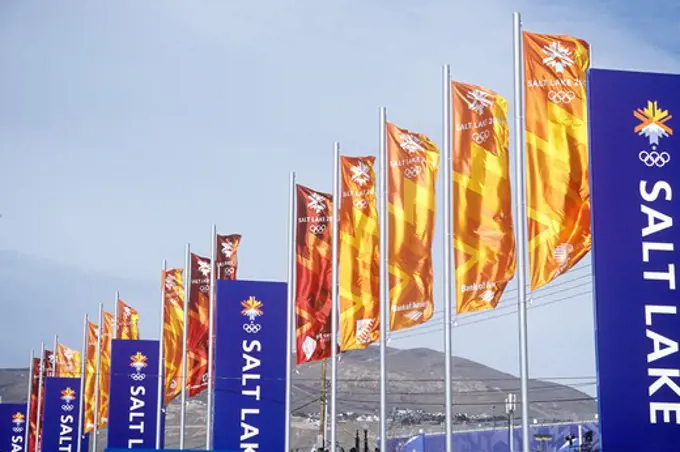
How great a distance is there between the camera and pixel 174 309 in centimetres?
4225

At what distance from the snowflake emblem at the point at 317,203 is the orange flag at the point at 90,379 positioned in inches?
975

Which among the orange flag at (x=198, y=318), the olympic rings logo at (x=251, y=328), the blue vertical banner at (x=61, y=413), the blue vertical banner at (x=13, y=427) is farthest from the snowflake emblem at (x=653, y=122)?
the blue vertical banner at (x=13, y=427)

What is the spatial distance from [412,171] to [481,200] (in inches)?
116

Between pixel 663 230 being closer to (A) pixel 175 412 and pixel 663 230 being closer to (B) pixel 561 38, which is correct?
(B) pixel 561 38

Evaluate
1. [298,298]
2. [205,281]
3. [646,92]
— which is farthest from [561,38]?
[205,281]

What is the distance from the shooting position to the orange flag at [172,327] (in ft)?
138

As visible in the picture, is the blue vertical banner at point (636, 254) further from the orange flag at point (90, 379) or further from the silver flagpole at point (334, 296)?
the orange flag at point (90, 379)

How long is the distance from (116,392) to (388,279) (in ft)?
62.9

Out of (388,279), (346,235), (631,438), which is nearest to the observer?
(631,438)

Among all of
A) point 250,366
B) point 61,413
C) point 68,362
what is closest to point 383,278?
point 250,366

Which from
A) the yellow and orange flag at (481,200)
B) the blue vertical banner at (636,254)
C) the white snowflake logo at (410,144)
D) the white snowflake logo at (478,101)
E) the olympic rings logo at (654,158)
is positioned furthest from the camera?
the white snowflake logo at (410,144)

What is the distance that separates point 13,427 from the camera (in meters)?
58.3

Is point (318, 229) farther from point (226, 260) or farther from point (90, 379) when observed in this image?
point (90, 379)

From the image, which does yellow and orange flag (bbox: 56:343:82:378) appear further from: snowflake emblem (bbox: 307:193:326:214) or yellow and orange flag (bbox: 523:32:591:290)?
yellow and orange flag (bbox: 523:32:591:290)
